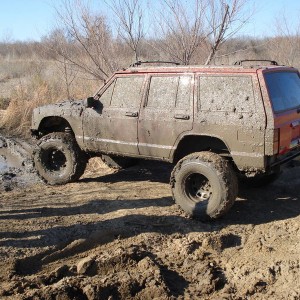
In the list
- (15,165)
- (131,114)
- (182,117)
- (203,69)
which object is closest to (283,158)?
(182,117)

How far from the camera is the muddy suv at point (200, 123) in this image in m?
4.95

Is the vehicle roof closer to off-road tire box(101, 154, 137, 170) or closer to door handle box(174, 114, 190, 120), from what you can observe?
door handle box(174, 114, 190, 120)

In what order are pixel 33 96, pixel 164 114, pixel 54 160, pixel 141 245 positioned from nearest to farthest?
1. pixel 141 245
2. pixel 164 114
3. pixel 54 160
4. pixel 33 96

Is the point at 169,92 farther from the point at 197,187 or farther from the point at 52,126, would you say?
the point at 52,126

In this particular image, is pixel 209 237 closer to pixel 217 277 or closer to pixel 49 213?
pixel 217 277

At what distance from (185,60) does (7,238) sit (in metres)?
6.22

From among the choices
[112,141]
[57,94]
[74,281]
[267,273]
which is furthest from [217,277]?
[57,94]

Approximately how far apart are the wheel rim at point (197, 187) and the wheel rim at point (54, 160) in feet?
7.95

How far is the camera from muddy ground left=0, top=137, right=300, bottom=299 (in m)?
3.80

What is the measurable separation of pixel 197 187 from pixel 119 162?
2359mm

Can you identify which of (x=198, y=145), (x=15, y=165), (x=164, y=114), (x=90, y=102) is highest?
(x=90, y=102)

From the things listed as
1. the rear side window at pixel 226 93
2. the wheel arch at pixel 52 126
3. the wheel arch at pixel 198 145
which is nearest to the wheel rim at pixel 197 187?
the wheel arch at pixel 198 145

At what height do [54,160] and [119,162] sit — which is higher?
[54,160]

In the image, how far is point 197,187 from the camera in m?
5.47
